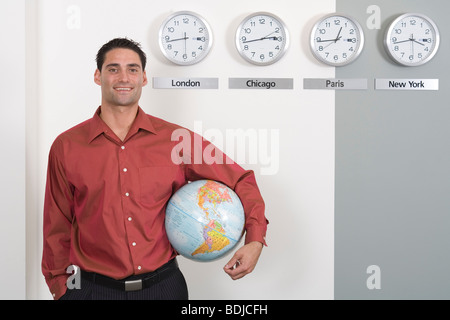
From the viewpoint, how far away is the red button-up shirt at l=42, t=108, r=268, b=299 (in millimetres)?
2098

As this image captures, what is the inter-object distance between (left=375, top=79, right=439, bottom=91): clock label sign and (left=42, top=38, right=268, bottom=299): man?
123cm

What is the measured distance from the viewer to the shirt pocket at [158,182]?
2.15 metres

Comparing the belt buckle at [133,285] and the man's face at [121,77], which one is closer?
the belt buckle at [133,285]

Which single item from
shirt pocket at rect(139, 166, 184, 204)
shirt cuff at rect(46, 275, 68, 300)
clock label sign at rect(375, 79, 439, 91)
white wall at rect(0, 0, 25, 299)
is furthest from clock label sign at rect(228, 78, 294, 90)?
shirt cuff at rect(46, 275, 68, 300)

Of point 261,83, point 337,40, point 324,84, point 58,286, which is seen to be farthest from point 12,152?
point 337,40

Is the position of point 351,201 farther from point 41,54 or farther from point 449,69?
point 41,54

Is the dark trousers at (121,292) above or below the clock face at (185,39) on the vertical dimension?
below

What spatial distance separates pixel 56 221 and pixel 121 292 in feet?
1.69

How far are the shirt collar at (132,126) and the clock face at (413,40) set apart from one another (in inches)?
66.1

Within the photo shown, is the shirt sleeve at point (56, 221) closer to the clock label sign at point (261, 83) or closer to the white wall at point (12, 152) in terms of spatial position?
the white wall at point (12, 152)
